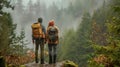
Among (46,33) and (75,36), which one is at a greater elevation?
(75,36)

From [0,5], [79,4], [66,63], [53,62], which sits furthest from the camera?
[79,4]

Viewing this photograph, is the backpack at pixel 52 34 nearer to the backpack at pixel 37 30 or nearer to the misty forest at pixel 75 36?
the backpack at pixel 37 30

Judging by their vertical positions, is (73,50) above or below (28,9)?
below

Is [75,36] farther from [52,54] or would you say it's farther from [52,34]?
[52,34]

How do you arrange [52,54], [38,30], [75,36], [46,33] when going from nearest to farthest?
[38,30] → [46,33] → [52,54] → [75,36]

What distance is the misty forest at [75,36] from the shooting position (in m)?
8.62

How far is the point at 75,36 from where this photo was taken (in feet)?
283

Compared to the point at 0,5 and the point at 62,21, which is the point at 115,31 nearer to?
the point at 0,5

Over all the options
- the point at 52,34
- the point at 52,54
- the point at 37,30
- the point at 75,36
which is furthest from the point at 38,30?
the point at 75,36

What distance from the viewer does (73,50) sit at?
2968 inches

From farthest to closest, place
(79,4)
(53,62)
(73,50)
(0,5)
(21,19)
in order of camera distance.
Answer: (21,19) → (79,4) → (73,50) → (0,5) → (53,62)

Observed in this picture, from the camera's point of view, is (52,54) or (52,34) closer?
(52,34)

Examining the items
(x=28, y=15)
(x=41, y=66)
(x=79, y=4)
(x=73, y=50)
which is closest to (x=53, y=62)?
(x=41, y=66)

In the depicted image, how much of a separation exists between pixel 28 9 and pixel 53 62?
6964 inches
